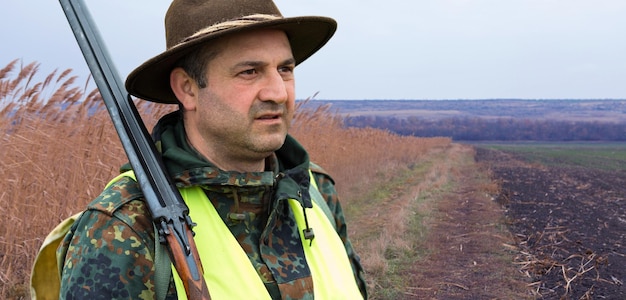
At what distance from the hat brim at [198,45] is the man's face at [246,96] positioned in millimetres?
64

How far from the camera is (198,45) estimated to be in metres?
1.79

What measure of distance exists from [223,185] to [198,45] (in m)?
0.40

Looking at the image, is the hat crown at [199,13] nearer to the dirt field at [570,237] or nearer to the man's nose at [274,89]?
the man's nose at [274,89]

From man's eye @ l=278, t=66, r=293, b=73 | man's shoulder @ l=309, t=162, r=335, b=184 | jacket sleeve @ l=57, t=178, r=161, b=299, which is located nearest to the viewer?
jacket sleeve @ l=57, t=178, r=161, b=299

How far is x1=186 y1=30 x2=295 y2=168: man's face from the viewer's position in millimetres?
1790

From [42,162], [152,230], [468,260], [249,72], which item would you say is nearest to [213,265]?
[152,230]

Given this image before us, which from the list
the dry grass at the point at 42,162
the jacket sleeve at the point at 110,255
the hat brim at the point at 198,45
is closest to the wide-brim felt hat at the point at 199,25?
the hat brim at the point at 198,45

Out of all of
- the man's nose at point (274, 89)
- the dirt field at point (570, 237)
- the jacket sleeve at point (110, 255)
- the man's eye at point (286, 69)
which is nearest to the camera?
the jacket sleeve at point (110, 255)

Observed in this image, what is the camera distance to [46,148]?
16.8 ft

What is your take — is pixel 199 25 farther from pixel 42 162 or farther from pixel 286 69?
pixel 42 162

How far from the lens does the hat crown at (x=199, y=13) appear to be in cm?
181

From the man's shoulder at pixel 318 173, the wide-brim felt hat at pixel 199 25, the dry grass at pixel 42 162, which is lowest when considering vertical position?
the dry grass at pixel 42 162

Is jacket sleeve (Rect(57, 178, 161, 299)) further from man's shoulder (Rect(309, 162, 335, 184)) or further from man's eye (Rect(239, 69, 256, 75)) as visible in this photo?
man's shoulder (Rect(309, 162, 335, 184))

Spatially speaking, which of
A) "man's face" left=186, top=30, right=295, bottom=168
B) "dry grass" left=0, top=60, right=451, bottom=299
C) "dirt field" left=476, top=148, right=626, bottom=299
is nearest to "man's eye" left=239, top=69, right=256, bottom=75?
"man's face" left=186, top=30, right=295, bottom=168
